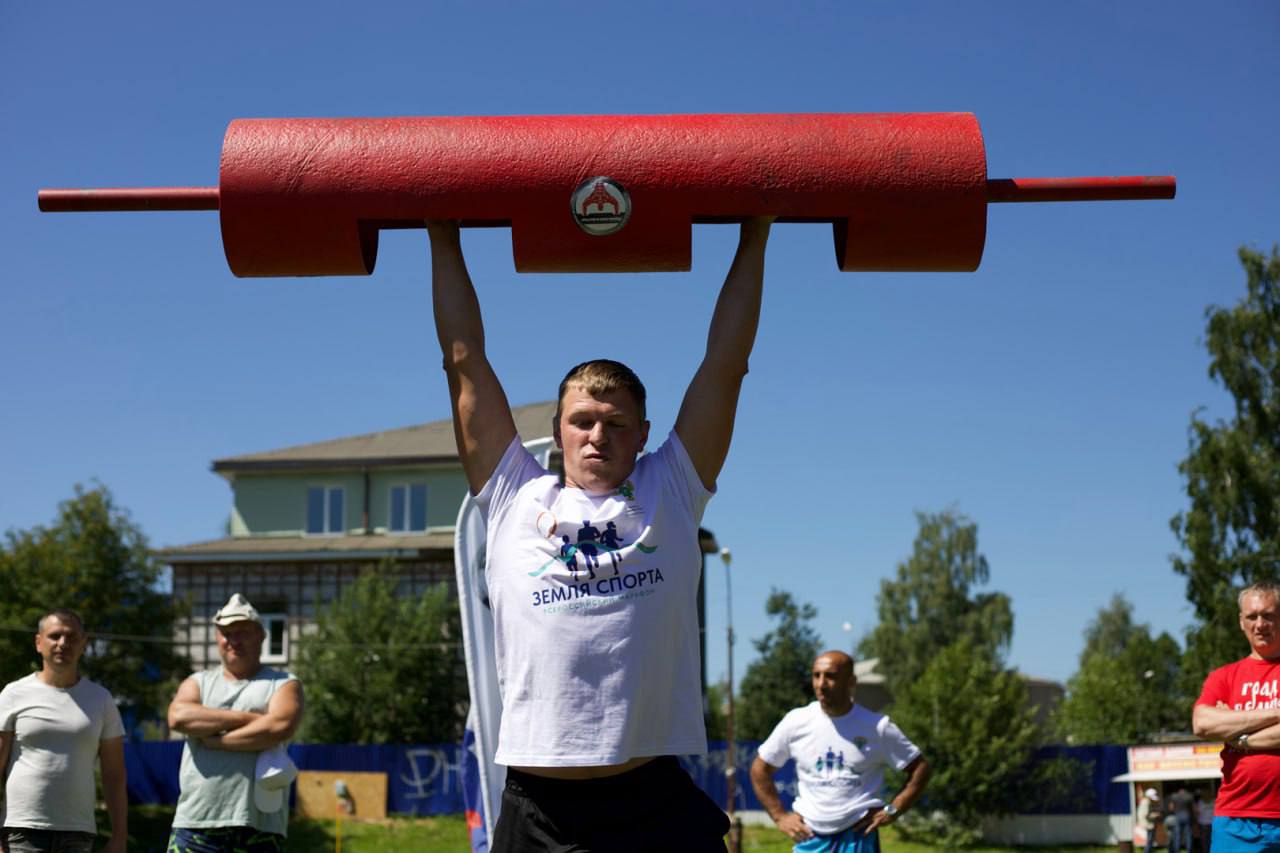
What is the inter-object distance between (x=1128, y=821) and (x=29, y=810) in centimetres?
2985

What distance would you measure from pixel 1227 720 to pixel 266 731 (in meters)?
4.02

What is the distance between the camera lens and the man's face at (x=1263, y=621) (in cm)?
568

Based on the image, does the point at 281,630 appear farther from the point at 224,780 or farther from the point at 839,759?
the point at 224,780

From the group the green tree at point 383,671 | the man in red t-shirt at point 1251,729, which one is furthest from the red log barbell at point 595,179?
the green tree at point 383,671

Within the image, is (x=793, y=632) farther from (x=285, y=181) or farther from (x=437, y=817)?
(x=285, y=181)

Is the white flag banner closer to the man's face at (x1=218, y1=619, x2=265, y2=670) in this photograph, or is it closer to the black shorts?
the man's face at (x1=218, y1=619, x2=265, y2=670)

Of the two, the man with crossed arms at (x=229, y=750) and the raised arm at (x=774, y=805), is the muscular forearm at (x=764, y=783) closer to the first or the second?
the raised arm at (x=774, y=805)

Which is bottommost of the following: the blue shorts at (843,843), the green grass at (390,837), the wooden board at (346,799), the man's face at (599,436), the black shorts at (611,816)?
the green grass at (390,837)

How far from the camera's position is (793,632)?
54.2 metres

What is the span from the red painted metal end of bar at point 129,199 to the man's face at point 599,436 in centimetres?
115

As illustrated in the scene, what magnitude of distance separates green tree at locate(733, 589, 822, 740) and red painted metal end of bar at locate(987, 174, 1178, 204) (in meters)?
48.8

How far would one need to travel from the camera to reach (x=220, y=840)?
5762 millimetres

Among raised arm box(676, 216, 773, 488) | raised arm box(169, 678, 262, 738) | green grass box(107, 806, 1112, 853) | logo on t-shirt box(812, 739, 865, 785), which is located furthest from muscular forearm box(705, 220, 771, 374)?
green grass box(107, 806, 1112, 853)

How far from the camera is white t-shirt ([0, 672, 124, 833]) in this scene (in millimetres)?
6195
